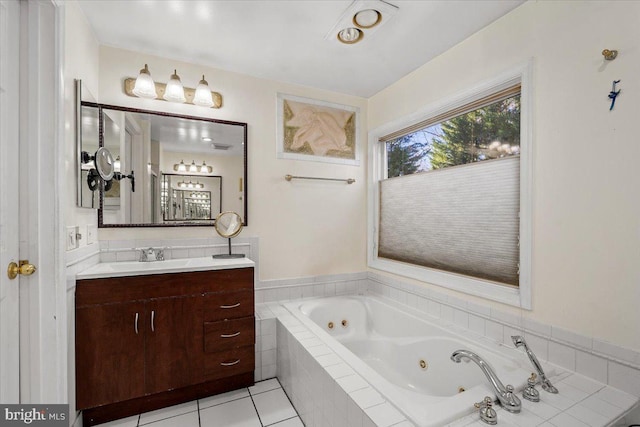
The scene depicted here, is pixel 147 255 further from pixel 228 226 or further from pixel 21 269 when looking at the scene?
pixel 21 269

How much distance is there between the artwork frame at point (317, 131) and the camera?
107 inches

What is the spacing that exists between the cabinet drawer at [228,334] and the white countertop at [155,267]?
383 mm

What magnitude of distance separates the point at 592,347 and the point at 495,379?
56 centimetres

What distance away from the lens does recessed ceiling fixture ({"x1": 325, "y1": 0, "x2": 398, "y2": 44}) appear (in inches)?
66.8

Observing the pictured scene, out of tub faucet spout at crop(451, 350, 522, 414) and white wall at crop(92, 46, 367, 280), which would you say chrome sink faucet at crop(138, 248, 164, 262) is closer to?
white wall at crop(92, 46, 367, 280)

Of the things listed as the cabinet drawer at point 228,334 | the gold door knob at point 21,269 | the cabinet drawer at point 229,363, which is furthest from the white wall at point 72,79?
the cabinet drawer at point 229,363

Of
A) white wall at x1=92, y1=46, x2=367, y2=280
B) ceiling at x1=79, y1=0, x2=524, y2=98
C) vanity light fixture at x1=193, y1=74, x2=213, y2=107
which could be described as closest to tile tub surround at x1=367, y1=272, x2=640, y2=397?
white wall at x1=92, y1=46, x2=367, y2=280

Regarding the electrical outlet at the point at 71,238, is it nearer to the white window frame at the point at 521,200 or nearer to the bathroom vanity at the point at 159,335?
the bathroom vanity at the point at 159,335

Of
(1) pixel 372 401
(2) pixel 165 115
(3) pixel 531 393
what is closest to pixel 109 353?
(1) pixel 372 401

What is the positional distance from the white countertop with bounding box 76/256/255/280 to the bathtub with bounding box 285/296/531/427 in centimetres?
67

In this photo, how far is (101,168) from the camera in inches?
75.9

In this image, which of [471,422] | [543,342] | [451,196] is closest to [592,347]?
[543,342]

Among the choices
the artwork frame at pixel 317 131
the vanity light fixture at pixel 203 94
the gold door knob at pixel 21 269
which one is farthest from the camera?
the artwork frame at pixel 317 131

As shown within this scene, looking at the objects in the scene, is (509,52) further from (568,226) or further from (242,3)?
(242,3)
